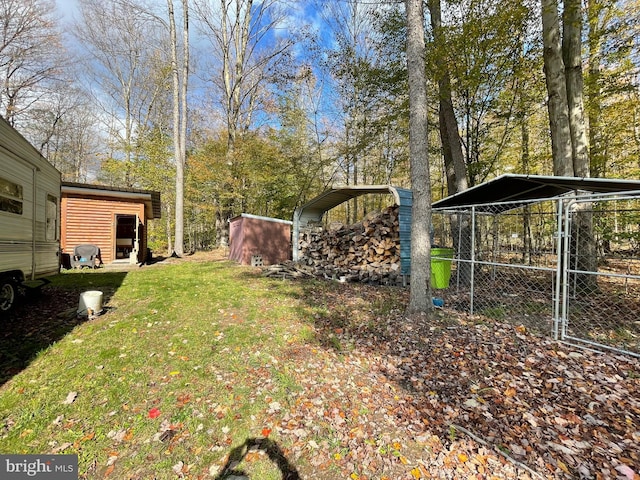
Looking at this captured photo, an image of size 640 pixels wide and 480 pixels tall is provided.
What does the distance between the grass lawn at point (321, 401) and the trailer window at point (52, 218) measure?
3242 mm

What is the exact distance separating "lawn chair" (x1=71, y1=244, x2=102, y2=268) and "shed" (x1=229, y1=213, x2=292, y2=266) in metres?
5.31

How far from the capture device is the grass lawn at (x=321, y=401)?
2111mm

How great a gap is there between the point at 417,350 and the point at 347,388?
128cm

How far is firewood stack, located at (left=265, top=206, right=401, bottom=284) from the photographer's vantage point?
27.2 ft

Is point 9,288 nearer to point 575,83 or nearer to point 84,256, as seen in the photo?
point 84,256

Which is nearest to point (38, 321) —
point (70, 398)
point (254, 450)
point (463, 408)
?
point (70, 398)

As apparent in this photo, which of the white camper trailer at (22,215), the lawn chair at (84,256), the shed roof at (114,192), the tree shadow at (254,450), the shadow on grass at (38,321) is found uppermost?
the shed roof at (114,192)

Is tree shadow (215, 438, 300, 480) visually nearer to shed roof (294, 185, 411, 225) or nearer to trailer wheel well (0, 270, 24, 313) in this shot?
trailer wheel well (0, 270, 24, 313)

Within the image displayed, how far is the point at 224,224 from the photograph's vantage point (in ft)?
58.5

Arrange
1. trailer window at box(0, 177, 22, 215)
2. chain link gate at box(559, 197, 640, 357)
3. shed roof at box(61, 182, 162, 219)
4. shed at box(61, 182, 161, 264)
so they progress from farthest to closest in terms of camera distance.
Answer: shed at box(61, 182, 161, 264), shed roof at box(61, 182, 162, 219), trailer window at box(0, 177, 22, 215), chain link gate at box(559, 197, 640, 357)

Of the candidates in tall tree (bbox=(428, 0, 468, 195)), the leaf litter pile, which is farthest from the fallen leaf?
tall tree (bbox=(428, 0, 468, 195))

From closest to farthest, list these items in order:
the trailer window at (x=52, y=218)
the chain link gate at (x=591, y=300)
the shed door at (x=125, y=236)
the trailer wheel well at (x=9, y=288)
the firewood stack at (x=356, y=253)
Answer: the chain link gate at (x=591, y=300), the trailer wheel well at (x=9, y=288), the trailer window at (x=52, y=218), the firewood stack at (x=356, y=253), the shed door at (x=125, y=236)

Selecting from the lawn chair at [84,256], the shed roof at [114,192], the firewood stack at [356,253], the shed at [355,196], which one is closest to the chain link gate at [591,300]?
the shed at [355,196]

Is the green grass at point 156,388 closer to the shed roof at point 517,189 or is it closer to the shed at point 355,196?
the shed at point 355,196
